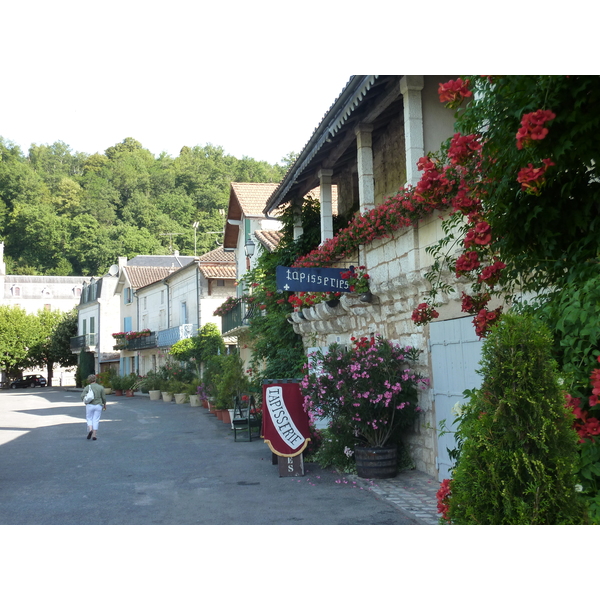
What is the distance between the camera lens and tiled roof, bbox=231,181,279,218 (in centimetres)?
2158

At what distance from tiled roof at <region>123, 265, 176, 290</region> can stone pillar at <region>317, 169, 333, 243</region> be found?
3186 cm

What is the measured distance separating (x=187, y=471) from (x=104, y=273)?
40.5 m

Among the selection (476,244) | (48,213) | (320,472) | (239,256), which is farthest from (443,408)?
(48,213)

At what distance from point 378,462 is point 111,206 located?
37.7m

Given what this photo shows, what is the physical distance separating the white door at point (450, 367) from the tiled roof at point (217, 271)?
25.2 m

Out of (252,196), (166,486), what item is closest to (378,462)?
(166,486)

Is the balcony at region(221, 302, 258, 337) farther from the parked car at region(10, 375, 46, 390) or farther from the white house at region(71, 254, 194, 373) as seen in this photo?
the parked car at region(10, 375, 46, 390)

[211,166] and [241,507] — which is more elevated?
[211,166]

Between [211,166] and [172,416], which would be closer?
[172,416]

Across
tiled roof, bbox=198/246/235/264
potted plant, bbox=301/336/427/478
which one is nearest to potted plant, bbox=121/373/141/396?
tiled roof, bbox=198/246/235/264

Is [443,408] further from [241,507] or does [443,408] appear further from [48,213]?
[48,213]

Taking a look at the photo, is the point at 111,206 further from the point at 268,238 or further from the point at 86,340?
the point at 268,238

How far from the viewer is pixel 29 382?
51.8 m
